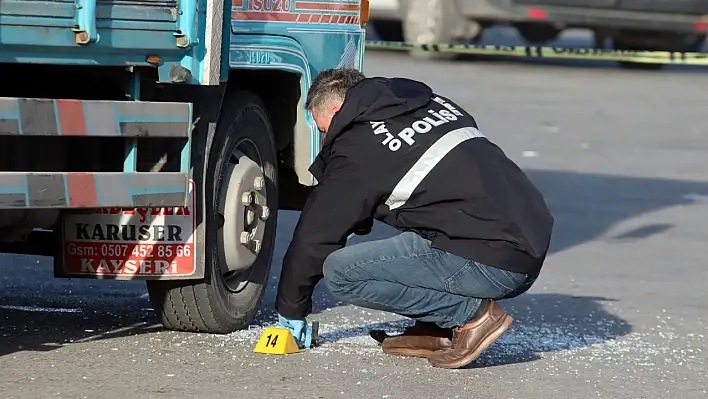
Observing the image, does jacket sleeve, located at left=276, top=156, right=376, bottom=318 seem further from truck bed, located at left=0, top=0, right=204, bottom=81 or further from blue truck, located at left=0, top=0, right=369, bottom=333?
truck bed, located at left=0, top=0, right=204, bottom=81

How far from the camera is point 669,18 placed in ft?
56.2

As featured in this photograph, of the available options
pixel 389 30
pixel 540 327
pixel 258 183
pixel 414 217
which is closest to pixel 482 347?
pixel 414 217

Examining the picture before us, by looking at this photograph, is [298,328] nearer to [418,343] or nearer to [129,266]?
[418,343]

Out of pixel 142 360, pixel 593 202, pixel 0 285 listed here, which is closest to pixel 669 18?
pixel 593 202

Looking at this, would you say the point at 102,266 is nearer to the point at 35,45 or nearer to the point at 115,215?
the point at 115,215

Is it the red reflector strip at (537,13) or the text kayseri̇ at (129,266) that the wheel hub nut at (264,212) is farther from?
the red reflector strip at (537,13)

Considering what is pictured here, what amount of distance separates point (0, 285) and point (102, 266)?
1600 mm

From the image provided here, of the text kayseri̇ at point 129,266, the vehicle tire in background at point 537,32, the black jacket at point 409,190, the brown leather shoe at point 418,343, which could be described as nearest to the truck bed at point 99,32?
the black jacket at point 409,190

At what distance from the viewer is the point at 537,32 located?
19.4m

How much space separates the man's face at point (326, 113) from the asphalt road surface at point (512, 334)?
2.80ft

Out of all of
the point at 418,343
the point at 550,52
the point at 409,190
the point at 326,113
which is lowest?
the point at 550,52

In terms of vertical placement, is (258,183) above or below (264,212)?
above

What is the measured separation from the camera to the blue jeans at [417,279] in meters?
5.16

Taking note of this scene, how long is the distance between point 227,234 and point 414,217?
780 millimetres
